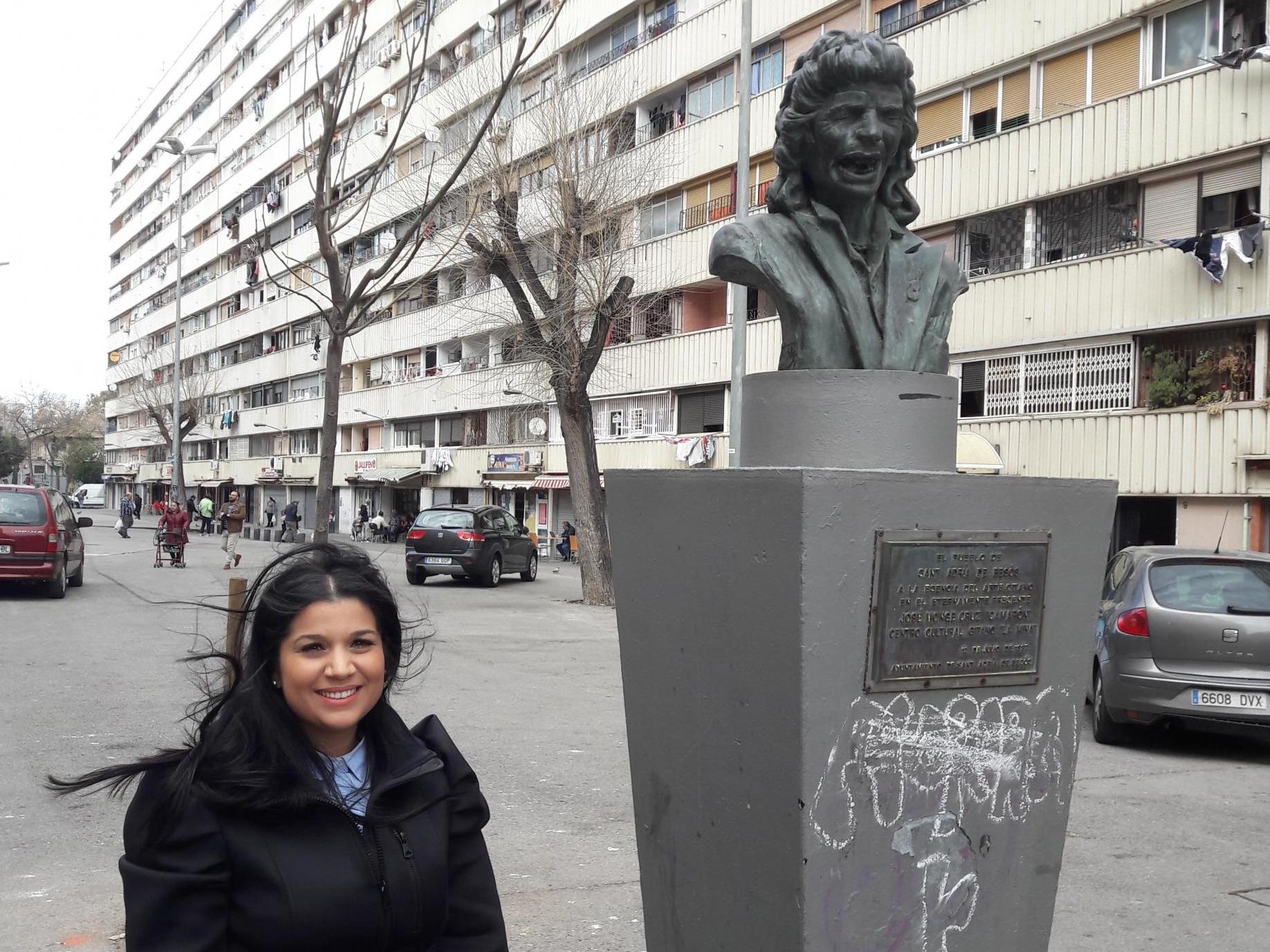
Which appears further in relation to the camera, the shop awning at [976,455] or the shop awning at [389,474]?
the shop awning at [389,474]

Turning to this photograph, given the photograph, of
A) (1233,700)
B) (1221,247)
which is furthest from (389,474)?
(1233,700)

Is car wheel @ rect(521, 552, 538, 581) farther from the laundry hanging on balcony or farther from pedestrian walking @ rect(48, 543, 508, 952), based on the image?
pedestrian walking @ rect(48, 543, 508, 952)

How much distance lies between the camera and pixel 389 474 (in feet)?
152

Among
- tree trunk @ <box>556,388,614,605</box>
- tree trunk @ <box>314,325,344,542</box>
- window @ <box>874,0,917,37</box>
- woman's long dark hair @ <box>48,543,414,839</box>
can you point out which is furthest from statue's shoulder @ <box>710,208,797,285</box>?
window @ <box>874,0,917,37</box>

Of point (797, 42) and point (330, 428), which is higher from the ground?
point (797, 42)

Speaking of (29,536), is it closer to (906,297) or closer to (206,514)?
(906,297)

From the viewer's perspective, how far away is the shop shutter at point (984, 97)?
2253cm

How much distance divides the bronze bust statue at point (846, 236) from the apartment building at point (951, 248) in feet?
10.1

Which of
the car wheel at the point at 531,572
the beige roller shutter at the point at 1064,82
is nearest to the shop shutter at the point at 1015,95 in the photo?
the beige roller shutter at the point at 1064,82

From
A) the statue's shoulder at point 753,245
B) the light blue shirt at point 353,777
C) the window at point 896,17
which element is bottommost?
the light blue shirt at point 353,777

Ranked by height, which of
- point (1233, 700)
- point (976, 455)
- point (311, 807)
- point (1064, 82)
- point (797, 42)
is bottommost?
point (1233, 700)

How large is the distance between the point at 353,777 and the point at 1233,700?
714 cm

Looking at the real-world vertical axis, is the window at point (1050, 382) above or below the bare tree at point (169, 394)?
below

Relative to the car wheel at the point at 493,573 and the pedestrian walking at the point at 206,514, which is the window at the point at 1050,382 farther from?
the pedestrian walking at the point at 206,514
